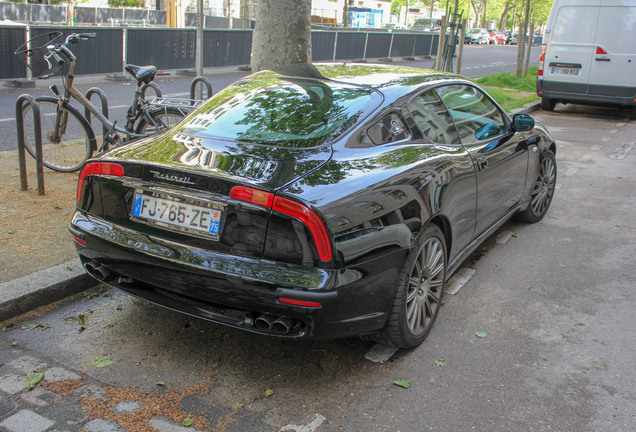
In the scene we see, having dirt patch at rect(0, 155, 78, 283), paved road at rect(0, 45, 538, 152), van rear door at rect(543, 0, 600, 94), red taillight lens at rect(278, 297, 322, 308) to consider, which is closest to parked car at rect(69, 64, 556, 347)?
red taillight lens at rect(278, 297, 322, 308)

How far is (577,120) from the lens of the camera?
12906mm

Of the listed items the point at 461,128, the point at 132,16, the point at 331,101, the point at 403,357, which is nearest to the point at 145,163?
the point at 331,101

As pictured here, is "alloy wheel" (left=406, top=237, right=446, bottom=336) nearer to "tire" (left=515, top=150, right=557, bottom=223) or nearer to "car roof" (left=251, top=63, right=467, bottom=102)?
"car roof" (left=251, top=63, right=467, bottom=102)

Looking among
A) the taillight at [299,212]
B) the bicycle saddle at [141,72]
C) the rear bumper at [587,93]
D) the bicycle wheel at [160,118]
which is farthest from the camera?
the rear bumper at [587,93]

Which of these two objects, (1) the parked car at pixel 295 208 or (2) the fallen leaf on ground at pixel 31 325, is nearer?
(1) the parked car at pixel 295 208

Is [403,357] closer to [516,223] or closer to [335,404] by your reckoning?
[335,404]

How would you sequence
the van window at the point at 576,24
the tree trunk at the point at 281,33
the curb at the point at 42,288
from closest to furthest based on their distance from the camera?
1. the curb at the point at 42,288
2. the tree trunk at the point at 281,33
3. the van window at the point at 576,24

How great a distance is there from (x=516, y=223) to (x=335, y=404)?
12.0 feet

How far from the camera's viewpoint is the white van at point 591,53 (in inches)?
471

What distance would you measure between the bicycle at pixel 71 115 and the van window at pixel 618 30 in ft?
31.2

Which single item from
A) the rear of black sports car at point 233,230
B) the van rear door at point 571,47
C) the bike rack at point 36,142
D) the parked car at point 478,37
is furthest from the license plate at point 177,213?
the parked car at point 478,37

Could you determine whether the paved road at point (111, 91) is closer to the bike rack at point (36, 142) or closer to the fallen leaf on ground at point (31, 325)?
the bike rack at point (36, 142)

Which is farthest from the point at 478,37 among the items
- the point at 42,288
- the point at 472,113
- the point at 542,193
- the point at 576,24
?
the point at 42,288

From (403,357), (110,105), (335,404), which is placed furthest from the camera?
(110,105)
